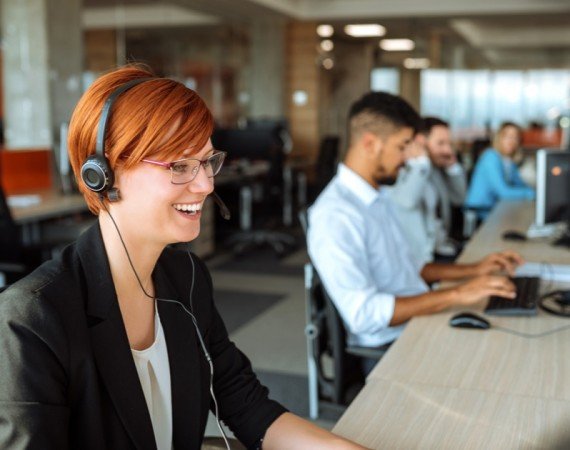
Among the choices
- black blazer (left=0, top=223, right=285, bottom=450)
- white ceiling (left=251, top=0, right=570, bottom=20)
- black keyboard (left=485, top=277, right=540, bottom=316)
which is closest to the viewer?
black blazer (left=0, top=223, right=285, bottom=450)

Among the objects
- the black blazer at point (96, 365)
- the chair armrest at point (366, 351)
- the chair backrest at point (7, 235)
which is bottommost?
the chair armrest at point (366, 351)

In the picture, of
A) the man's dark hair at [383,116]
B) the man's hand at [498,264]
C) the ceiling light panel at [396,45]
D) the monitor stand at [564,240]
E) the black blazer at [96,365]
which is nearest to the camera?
the black blazer at [96,365]

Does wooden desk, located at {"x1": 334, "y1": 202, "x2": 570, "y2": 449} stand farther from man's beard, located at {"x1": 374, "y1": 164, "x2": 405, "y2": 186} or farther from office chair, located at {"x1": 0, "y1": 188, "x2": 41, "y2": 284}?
office chair, located at {"x1": 0, "y1": 188, "x2": 41, "y2": 284}

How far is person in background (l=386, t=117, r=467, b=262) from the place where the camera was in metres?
4.21

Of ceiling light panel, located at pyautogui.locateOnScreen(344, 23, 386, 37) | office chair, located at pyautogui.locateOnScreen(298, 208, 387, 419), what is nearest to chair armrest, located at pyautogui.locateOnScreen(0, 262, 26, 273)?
office chair, located at pyautogui.locateOnScreen(298, 208, 387, 419)

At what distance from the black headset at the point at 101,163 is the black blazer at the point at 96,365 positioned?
12 cm

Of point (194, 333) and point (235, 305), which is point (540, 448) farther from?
point (235, 305)

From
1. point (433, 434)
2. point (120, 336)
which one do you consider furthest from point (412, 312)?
point (120, 336)

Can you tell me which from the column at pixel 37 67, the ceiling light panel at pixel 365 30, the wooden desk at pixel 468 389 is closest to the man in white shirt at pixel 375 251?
the wooden desk at pixel 468 389

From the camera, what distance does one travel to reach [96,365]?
1.18 meters

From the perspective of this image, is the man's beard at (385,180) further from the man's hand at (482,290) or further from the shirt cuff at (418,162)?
the shirt cuff at (418,162)

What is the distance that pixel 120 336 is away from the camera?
1222 mm

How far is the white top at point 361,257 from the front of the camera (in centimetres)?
237

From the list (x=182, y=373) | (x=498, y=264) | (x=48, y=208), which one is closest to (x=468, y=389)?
(x=182, y=373)
